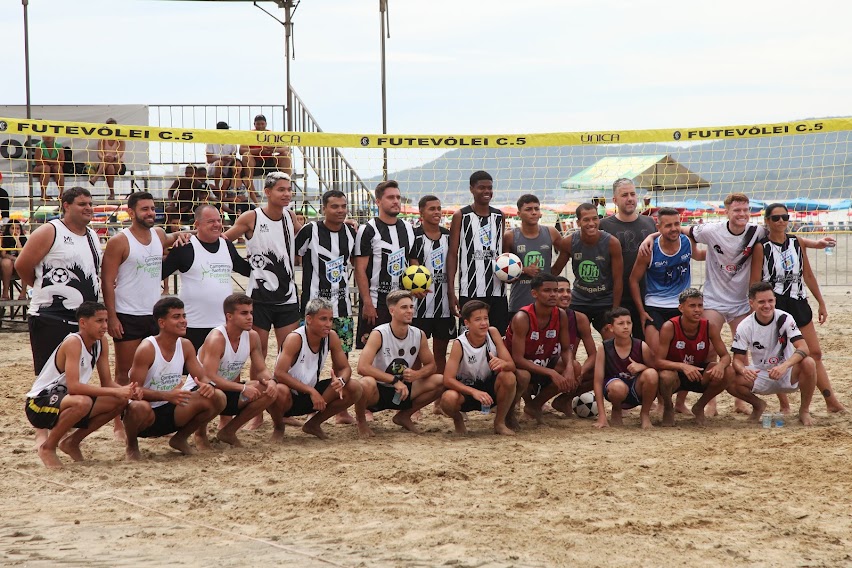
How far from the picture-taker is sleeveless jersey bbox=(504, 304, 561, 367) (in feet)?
21.4

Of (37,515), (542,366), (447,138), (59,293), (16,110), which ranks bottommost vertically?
(37,515)

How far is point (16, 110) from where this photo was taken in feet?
58.5

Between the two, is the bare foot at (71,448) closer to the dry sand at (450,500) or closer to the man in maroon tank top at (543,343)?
the dry sand at (450,500)

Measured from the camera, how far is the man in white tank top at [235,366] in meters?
5.82

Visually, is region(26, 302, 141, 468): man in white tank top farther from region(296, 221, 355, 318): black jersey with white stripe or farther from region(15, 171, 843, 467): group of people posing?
region(296, 221, 355, 318): black jersey with white stripe

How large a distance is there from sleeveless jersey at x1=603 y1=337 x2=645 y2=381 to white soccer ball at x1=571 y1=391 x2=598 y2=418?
26 cm

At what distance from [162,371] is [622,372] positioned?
298cm

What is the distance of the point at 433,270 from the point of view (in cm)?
696

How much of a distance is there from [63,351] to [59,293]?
0.56 metres

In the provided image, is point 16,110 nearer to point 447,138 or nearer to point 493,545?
point 447,138

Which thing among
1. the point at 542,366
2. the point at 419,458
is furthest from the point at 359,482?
the point at 542,366

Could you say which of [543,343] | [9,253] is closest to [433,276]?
[543,343]

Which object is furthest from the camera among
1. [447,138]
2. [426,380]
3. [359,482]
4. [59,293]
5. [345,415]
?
[447,138]

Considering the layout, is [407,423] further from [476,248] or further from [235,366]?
[476,248]
